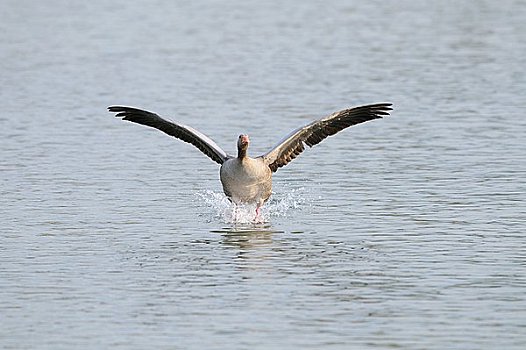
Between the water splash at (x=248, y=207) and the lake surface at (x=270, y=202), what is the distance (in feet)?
0.16

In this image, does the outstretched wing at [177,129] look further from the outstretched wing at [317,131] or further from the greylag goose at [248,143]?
the outstretched wing at [317,131]

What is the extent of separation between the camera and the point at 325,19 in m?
42.5

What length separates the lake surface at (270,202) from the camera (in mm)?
12305

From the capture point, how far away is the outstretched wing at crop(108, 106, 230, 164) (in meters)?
17.6

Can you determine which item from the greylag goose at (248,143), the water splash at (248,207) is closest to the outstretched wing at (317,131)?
the greylag goose at (248,143)

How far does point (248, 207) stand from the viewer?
1744 centimetres

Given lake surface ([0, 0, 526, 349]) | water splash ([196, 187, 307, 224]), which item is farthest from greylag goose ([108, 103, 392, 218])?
lake surface ([0, 0, 526, 349])

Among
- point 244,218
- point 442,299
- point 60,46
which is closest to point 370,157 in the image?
point 244,218

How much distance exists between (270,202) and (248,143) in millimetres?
1786

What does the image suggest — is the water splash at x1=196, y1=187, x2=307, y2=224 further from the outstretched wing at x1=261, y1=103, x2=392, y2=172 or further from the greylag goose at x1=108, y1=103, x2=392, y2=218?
the outstretched wing at x1=261, y1=103, x2=392, y2=172

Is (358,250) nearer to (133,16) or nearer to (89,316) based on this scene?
(89,316)

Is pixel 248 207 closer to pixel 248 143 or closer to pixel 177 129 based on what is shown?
pixel 248 143

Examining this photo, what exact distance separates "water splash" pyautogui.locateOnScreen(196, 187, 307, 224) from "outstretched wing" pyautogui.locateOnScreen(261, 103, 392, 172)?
0.52m

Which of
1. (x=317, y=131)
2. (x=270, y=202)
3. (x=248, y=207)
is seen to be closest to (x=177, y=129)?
(x=248, y=207)
